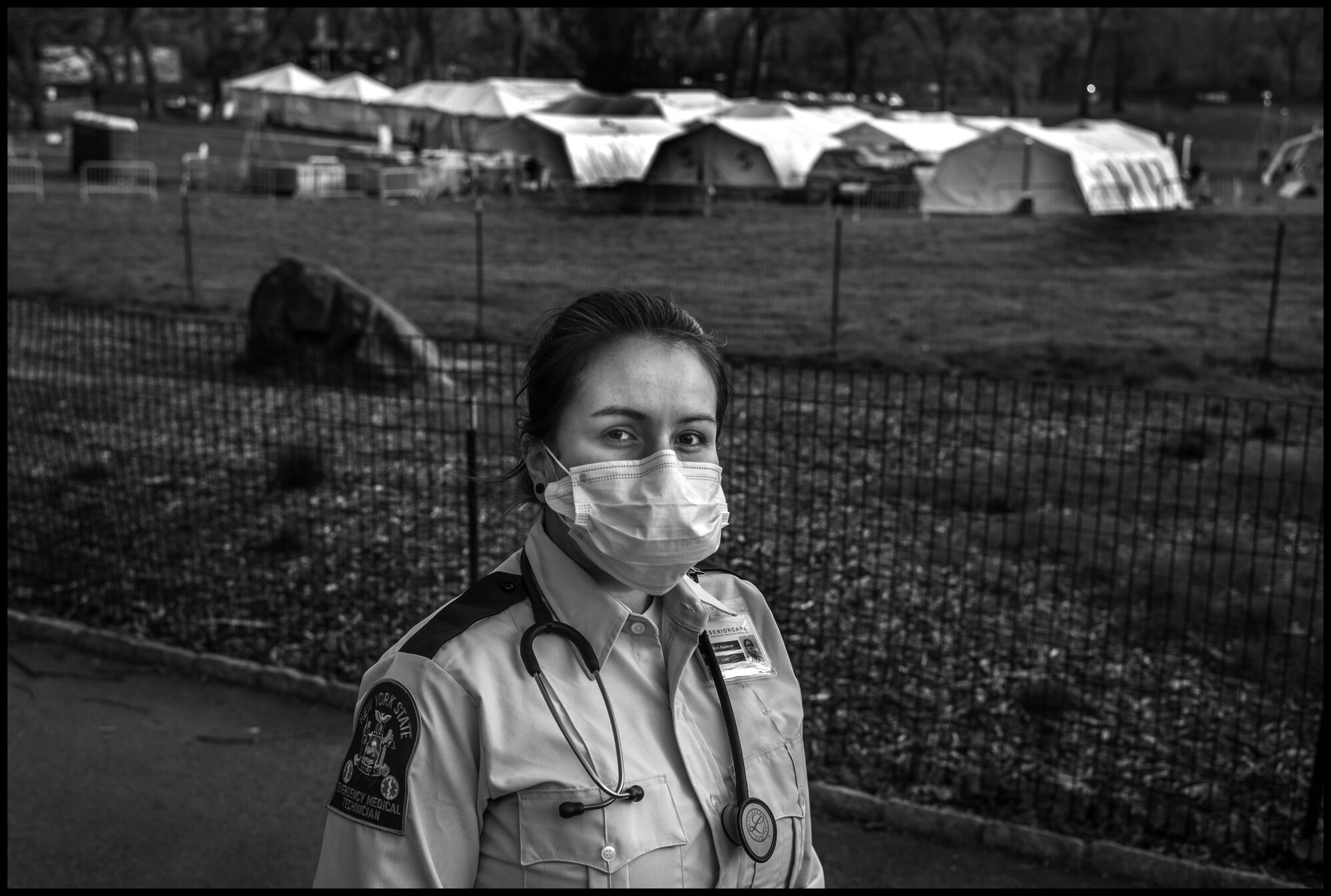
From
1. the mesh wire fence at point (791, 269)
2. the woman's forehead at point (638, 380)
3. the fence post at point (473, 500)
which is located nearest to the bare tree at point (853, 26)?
the mesh wire fence at point (791, 269)

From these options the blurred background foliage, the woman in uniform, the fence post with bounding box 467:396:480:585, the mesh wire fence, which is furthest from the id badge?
the blurred background foliage

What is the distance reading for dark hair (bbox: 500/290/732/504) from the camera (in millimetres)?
2287

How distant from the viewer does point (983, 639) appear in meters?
6.54

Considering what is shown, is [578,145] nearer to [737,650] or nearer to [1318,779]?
[1318,779]

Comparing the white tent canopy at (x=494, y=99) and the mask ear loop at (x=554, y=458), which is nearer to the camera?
the mask ear loop at (x=554, y=458)

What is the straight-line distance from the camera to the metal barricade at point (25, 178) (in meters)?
32.4

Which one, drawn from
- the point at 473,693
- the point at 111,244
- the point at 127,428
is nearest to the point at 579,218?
the point at 111,244

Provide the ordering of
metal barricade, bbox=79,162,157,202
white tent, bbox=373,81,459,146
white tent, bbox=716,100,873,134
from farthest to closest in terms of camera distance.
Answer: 1. white tent, bbox=373,81,459,146
2. white tent, bbox=716,100,873,134
3. metal barricade, bbox=79,162,157,202

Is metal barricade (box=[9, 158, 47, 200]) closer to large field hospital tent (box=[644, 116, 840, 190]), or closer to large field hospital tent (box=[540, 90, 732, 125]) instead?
large field hospital tent (box=[644, 116, 840, 190])

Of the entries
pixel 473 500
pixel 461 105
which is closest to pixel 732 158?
pixel 461 105

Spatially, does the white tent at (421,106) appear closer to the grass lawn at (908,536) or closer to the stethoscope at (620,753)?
the grass lawn at (908,536)

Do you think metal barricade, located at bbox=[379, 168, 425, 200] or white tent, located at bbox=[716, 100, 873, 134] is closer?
metal barricade, located at bbox=[379, 168, 425, 200]

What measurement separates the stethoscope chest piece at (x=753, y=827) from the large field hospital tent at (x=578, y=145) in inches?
1361

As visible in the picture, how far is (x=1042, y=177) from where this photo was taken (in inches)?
1302
